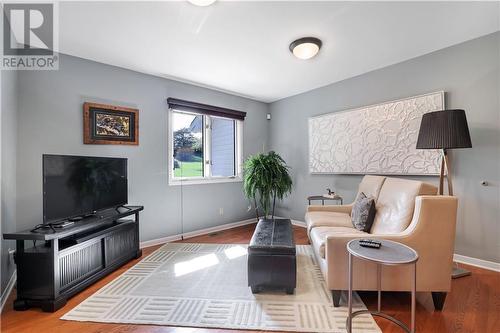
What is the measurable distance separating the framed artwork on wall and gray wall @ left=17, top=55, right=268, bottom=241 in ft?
0.24

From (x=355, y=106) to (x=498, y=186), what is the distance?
1910 mm

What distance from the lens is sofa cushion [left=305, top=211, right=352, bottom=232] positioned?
2.61m

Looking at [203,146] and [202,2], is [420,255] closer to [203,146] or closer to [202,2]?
[202,2]

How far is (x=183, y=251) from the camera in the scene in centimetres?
309

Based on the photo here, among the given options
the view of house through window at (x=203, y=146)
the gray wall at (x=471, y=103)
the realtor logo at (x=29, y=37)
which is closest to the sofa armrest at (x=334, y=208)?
the gray wall at (x=471, y=103)

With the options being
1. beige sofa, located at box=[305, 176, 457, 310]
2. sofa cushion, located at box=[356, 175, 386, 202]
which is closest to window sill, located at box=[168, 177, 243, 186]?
sofa cushion, located at box=[356, 175, 386, 202]

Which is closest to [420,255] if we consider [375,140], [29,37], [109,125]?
[375,140]

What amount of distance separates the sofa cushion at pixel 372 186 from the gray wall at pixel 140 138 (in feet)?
7.47

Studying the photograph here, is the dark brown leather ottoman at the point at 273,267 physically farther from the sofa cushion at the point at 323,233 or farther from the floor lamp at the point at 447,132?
the floor lamp at the point at 447,132

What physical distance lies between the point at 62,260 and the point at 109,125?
1752 millimetres

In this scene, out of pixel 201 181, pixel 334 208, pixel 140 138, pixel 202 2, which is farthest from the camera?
pixel 201 181

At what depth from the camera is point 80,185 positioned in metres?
2.29

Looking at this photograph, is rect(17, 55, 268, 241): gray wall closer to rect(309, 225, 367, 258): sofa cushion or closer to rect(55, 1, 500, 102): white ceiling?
rect(55, 1, 500, 102): white ceiling

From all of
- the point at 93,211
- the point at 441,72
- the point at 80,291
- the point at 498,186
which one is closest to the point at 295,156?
the point at 441,72
